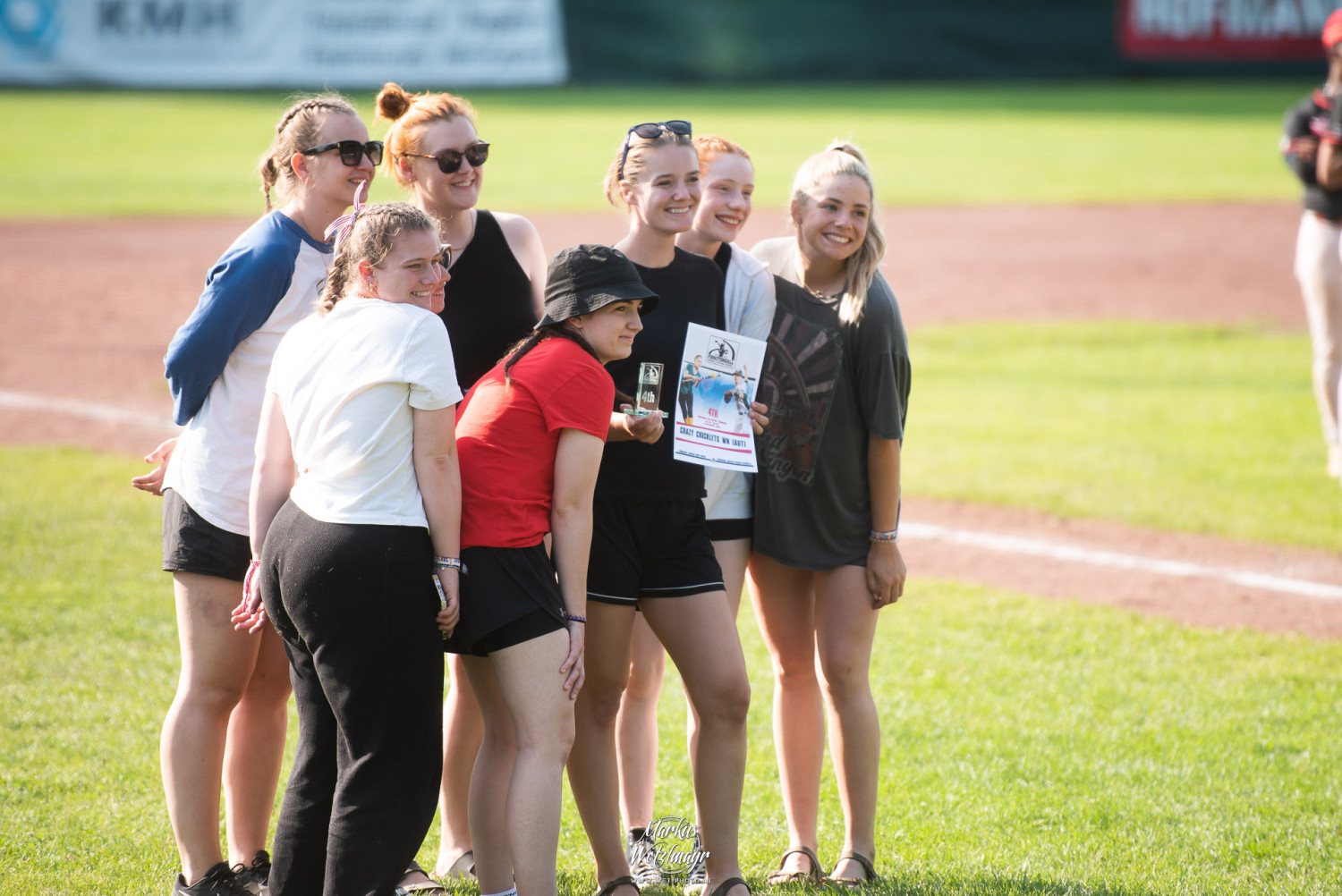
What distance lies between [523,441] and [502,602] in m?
0.39

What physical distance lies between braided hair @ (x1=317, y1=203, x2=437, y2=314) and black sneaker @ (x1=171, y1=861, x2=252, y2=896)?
5.25 feet

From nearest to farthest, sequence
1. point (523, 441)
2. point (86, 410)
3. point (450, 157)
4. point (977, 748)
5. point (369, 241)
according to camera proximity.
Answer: point (369, 241), point (523, 441), point (450, 157), point (977, 748), point (86, 410)

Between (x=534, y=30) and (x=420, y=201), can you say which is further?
(x=534, y=30)

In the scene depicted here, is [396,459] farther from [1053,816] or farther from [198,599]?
[1053,816]

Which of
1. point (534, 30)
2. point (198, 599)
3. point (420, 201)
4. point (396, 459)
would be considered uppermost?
point (534, 30)

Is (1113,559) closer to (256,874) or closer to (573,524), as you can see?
(573,524)

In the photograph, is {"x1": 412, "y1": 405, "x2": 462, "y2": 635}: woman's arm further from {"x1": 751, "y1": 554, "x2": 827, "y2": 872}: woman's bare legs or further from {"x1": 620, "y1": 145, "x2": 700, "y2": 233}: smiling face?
{"x1": 751, "y1": 554, "x2": 827, "y2": 872}: woman's bare legs

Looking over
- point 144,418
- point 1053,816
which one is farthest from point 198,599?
point 144,418

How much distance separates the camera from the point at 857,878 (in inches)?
145

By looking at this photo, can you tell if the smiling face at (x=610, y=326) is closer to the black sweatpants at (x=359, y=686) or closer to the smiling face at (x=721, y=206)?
the black sweatpants at (x=359, y=686)

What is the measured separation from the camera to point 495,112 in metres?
27.1

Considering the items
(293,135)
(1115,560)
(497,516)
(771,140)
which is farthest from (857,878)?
(771,140)

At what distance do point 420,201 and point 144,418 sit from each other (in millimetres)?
6483

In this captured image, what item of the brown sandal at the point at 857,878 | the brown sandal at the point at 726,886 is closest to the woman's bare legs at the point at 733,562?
the brown sandal at the point at 726,886
